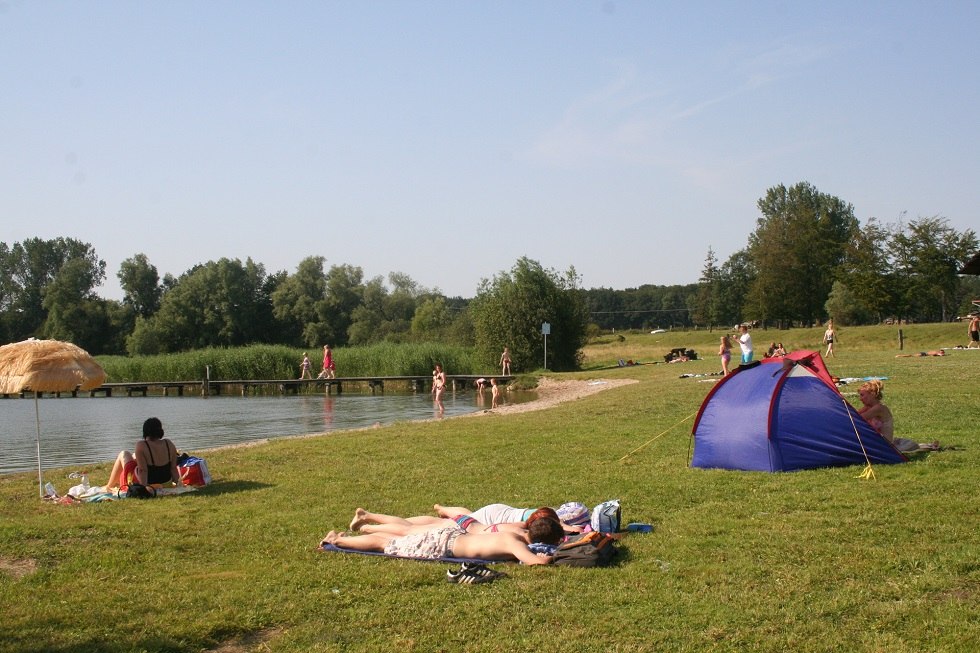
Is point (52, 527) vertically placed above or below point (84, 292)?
below

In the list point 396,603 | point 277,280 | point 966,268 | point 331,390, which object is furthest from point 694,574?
point 277,280

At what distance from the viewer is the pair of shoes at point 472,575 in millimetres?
6840

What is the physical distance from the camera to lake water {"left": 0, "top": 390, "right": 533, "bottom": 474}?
23.5m

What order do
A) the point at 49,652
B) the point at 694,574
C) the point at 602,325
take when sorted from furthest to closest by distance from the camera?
the point at 602,325, the point at 694,574, the point at 49,652

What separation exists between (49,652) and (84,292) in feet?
357

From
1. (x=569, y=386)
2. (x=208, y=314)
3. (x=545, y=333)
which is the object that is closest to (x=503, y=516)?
(x=569, y=386)

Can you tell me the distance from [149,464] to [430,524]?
5.24m

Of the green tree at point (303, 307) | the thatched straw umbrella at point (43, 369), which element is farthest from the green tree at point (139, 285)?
the thatched straw umbrella at point (43, 369)

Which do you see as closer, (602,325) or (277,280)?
(277,280)

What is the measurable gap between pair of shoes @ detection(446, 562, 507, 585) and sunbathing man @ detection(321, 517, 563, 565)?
0.46 meters

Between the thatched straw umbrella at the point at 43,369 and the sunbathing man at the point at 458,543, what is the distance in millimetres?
5849

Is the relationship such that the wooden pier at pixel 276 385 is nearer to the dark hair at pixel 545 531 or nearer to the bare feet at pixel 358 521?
the bare feet at pixel 358 521

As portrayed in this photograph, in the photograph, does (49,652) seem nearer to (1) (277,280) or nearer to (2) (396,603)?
(2) (396,603)

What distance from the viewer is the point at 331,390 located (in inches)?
2114
